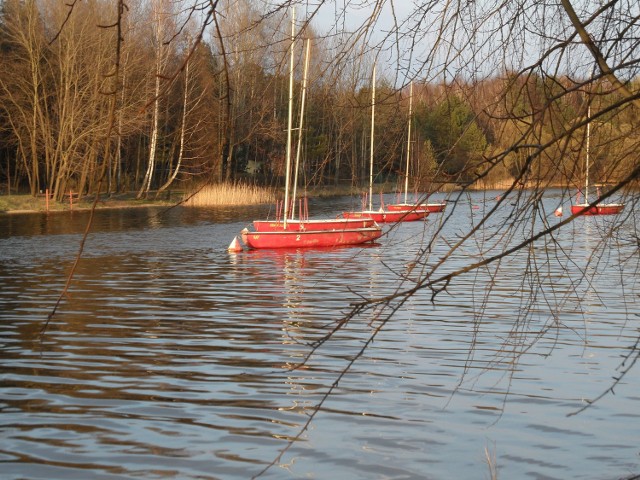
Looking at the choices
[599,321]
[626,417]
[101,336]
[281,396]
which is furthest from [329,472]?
[599,321]

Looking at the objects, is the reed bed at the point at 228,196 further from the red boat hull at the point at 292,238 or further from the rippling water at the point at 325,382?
the rippling water at the point at 325,382

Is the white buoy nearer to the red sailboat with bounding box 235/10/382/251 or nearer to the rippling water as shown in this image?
the red sailboat with bounding box 235/10/382/251

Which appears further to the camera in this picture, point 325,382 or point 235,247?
point 235,247

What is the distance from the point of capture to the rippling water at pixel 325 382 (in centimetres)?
639

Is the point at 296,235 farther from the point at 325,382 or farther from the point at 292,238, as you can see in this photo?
the point at 325,382

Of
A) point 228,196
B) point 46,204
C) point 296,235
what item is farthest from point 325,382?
point 228,196

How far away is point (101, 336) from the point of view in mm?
11664

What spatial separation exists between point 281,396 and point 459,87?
4.66 metres

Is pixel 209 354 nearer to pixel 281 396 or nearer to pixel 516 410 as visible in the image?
pixel 281 396

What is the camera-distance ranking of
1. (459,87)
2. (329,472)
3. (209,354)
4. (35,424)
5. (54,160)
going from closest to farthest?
(459,87)
(329,472)
(35,424)
(209,354)
(54,160)

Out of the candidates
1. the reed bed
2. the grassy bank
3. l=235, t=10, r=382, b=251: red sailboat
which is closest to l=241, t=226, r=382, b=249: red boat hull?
l=235, t=10, r=382, b=251: red sailboat

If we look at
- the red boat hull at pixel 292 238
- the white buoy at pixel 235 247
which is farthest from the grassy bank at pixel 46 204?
the red boat hull at pixel 292 238

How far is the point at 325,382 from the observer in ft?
29.4

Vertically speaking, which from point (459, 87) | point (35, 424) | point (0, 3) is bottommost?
point (35, 424)
